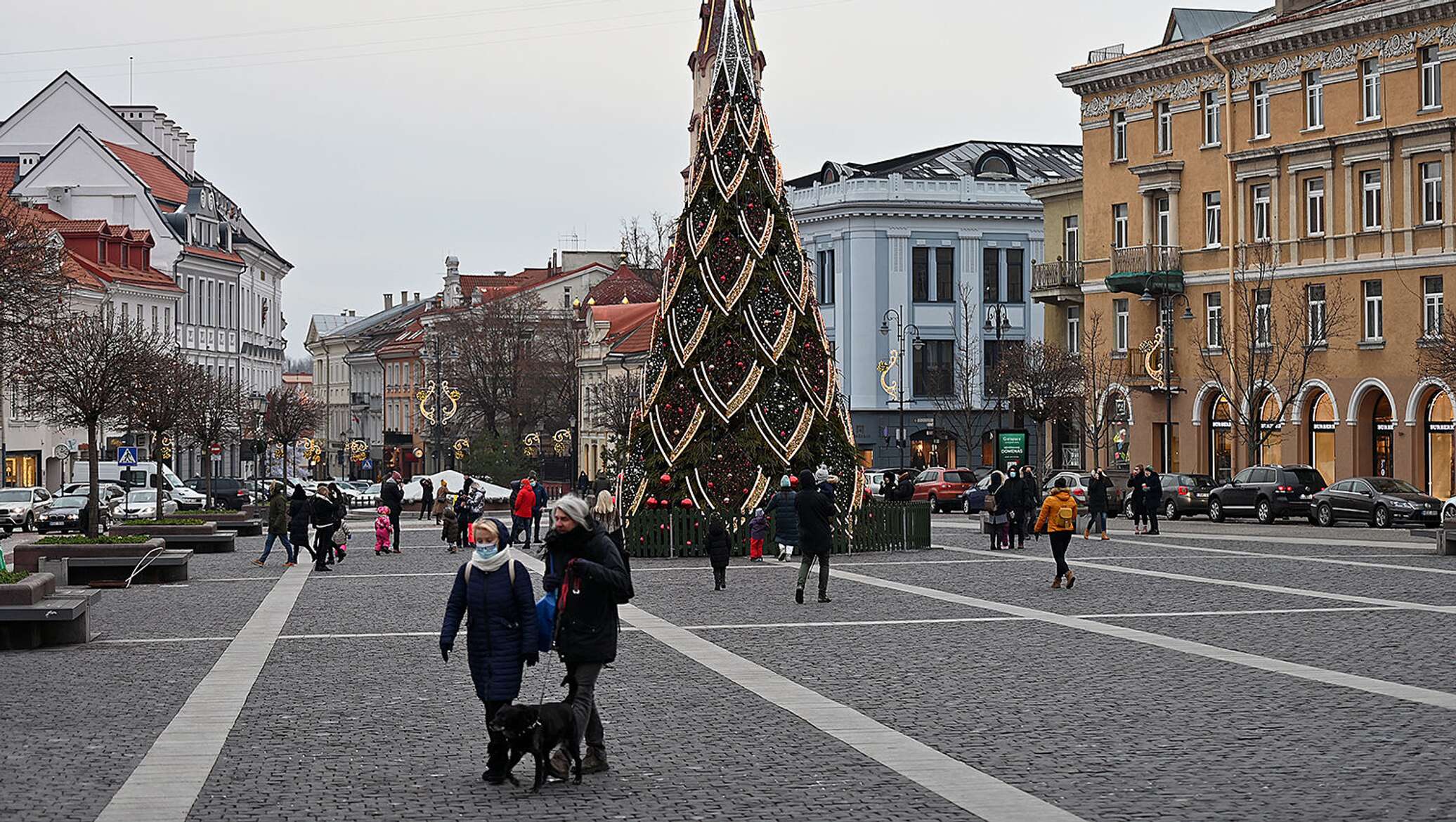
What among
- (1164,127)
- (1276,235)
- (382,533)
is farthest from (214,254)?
(382,533)

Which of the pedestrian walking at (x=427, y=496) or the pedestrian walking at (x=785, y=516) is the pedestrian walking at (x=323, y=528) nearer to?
the pedestrian walking at (x=785, y=516)

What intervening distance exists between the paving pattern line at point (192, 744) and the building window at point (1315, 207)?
4657 cm

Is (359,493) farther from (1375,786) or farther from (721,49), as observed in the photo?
(1375,786)

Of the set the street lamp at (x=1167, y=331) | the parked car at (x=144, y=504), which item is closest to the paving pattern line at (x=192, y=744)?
the parked car at (x=144, y=504)

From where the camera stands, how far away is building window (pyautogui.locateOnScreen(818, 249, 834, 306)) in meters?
94.1

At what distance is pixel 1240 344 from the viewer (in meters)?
64.2

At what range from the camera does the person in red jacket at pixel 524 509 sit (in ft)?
147

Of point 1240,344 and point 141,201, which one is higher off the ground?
point 141,201

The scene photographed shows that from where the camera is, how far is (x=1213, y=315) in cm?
6675

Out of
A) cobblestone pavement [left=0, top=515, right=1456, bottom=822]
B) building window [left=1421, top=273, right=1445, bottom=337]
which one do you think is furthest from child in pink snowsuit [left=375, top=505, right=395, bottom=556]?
building window [left=1421, top=273, right=1445, bottom=337]

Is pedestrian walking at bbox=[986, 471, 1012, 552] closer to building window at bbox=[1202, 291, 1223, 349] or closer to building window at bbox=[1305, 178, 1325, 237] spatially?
building window at bbox=[1305, 178, 1325, 237]

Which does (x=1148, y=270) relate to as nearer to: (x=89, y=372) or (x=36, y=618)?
(x=89, y=372)

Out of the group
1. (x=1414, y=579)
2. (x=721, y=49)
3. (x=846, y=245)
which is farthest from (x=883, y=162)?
(x=1414, y=579)

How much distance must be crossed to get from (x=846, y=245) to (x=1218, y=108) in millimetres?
29262
